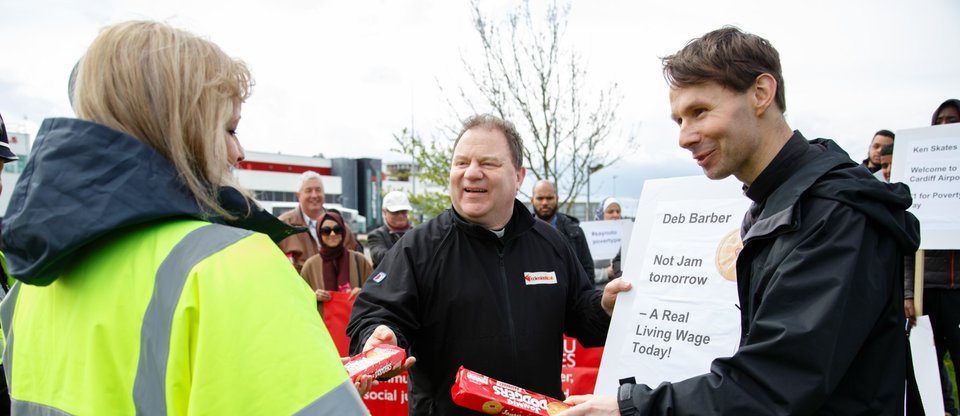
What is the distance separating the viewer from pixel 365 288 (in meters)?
2.80

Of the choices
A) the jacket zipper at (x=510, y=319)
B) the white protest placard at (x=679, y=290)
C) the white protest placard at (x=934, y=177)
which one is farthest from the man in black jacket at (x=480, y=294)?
the white protest placard at (x=934, y=177)

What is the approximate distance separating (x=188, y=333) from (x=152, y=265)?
0.50 ft

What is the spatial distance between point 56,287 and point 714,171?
5.98 feet

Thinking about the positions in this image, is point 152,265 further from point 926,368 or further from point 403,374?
point 403,374

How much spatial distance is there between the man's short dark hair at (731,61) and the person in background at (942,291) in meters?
3.79

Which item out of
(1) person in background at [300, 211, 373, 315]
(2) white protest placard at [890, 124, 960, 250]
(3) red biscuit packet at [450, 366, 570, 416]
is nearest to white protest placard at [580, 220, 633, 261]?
(1) person in background at [300, 211, 373, 315]

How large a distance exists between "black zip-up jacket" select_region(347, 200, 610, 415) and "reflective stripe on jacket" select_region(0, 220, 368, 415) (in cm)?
143

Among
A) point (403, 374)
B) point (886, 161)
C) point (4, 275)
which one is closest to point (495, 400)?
point (4, 275)

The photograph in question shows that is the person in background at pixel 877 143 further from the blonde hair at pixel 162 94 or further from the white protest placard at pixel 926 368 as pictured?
the blonde hair at pixel 162 94

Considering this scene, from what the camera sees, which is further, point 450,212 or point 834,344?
point 450,212

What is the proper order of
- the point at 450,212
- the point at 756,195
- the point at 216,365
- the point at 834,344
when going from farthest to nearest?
the point at 450,212, the point at 756,195, the point at 834,344, the point at 216,365

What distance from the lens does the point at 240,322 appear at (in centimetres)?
102

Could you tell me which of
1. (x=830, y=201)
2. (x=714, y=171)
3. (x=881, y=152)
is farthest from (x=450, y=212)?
(x=881, y=152)

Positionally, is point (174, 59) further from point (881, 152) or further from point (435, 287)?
point (881, 152)
